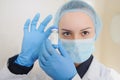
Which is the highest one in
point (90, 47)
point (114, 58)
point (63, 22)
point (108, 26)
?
point (63, 22)

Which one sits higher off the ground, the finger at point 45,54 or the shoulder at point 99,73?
the finger at point 45,54

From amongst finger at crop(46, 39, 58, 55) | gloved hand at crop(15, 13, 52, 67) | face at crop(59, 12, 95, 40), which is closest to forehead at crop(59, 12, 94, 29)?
face at crop(59, 12, 95, 40)

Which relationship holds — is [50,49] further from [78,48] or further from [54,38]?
[78,48]

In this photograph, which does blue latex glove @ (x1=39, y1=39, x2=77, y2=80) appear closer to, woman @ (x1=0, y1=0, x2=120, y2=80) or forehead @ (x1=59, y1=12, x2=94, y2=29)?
woman @ (x1=0, y1=0, x2=120, y2=80)

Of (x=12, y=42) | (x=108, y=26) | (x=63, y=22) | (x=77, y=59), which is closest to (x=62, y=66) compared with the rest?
A: (x=77, y=59)

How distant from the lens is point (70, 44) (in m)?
1.15

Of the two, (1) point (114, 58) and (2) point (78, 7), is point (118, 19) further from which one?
(2) point (78, 7)

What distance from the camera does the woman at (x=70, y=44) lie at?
1.10 m

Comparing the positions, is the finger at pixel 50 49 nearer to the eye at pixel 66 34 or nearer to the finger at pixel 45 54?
the finger at pixel 45 54

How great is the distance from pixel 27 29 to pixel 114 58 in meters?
0.93

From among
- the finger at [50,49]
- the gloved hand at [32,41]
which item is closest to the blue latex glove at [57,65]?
the finger at [50,49]

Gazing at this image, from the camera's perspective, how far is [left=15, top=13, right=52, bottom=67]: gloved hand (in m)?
1.10

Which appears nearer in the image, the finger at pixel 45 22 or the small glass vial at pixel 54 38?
the small glass vial at pixel 54 38

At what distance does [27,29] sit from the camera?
1.11 metres
